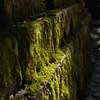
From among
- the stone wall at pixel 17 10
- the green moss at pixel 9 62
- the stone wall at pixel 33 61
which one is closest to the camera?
the green moss at pixel 9 62

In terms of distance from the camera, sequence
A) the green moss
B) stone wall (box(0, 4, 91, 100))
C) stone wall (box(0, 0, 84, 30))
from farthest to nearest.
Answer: stone wall (box(0, 0, 84, 30)), stone wall (box(0, 4, 91, 100)), the green moss

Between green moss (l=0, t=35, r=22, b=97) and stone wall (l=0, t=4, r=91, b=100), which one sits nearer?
green moss (l=0, t=35, r=22, b=97)

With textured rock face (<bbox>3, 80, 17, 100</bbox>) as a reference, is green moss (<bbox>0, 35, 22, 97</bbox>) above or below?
above

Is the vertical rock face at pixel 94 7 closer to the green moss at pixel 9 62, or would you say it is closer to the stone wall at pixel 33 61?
the stone wall at pixel 33 61

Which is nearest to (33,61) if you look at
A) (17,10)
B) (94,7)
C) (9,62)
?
(9,62)

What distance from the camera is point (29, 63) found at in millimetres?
2732

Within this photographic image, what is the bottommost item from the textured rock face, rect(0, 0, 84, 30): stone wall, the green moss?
the textured rock face

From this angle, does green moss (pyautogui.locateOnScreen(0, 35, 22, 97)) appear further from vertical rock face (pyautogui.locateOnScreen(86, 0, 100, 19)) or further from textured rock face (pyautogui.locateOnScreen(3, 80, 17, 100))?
vertical rock face (pyautogui.locateOnScreen(86, 0, 100, 19))

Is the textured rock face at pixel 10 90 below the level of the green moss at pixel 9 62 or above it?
below

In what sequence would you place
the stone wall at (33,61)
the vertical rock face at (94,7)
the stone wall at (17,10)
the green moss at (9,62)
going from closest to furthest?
1. the green moss at (9,62)
2. the stone wall at (33,61)
3. the stone wall at (17,10)
4. the vertical rock face at (94,7)

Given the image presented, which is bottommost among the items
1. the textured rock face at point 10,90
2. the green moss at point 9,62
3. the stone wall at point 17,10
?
the textured rock face at point 10,90

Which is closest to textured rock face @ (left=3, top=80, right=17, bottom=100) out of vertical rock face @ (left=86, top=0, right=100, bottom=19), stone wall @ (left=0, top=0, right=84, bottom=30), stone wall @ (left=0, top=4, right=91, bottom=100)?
stone wall @ (left=0, top=4, right=91, bottom=100)

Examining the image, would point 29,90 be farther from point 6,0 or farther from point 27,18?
point 27,18

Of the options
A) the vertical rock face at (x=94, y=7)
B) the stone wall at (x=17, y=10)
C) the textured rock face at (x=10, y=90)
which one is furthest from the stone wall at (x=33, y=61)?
the vertical rock face at (x=94, y=7)
